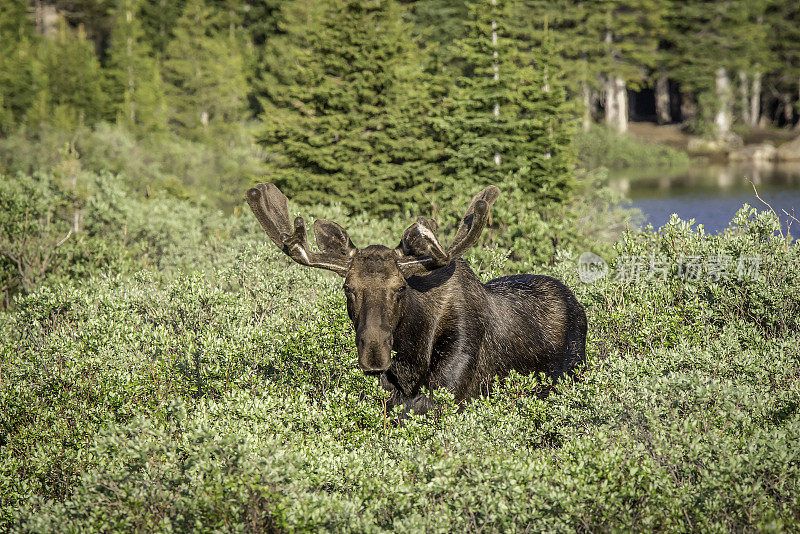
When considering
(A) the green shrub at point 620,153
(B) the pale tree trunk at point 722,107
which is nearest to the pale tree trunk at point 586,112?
(A) the green shrub at point 620,153

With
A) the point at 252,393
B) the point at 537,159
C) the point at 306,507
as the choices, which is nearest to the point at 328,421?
the point at 252,393

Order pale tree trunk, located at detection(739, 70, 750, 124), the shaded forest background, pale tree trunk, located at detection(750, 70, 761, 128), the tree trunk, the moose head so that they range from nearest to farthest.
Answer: the moose head
the shaded forest background
pale tree trunk, located at detection(739, 70, 750, 124)
pale tree trunk, located at detection(750, 70, 761, 128)
the tree trunk

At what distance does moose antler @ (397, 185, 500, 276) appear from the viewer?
618 cm

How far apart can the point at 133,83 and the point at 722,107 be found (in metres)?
44.6

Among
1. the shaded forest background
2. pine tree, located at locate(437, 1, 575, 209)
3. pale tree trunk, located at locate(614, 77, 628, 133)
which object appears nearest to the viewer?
the shaded forest background

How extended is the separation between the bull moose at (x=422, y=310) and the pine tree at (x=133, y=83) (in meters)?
37.9

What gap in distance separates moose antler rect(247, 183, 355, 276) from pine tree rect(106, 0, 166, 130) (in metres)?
37.5

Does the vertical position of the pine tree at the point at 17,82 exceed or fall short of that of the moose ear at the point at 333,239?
it exceeds it

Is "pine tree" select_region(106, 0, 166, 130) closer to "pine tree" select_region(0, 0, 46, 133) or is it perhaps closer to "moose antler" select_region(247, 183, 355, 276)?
Result: "pine tree" select_region(0, 0, 46, 133)

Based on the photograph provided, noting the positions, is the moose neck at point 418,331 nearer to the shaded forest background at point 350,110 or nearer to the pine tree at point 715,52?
the shaded forest background at point 350,110

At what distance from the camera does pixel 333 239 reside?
6602 mm

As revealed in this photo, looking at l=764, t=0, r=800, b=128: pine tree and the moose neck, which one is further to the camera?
l=764, t=0, r=800, b=128: pine tree

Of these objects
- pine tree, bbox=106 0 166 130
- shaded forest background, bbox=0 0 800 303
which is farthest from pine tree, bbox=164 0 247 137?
pine tree, bbox=106 0 166 130

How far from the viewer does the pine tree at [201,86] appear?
44.6 m
